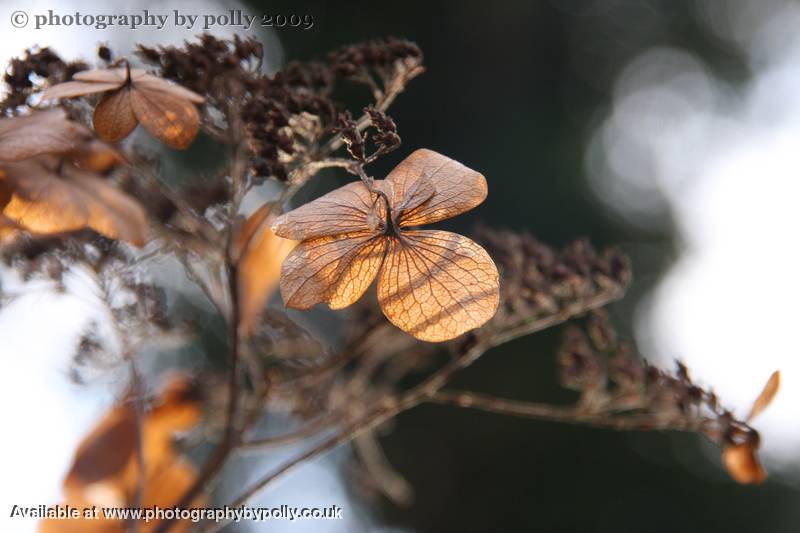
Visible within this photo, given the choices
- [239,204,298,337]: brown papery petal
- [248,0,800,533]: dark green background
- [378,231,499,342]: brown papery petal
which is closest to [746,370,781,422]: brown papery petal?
[378,231,499,342]: brown papery petal

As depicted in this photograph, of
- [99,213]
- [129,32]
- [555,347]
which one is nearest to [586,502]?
[555,347]

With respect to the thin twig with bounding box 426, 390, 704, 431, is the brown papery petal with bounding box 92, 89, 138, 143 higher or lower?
higher

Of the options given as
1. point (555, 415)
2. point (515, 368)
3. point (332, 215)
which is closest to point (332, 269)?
point (332, 215)

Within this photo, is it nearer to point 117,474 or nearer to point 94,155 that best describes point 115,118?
point 94,155

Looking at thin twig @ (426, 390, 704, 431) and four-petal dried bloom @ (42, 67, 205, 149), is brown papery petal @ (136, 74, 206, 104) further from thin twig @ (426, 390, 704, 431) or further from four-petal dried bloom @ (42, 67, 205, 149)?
thin twig @ (426, 390, 704, 431)

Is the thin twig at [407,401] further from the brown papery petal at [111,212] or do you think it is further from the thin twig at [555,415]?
the brown papery petal at [111,212]

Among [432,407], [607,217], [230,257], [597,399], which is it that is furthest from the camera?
[607,217]

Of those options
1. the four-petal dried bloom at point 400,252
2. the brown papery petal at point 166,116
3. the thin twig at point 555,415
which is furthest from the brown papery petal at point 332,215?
the thin twig at point 555,415

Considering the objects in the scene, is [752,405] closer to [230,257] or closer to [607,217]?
[230,257]
